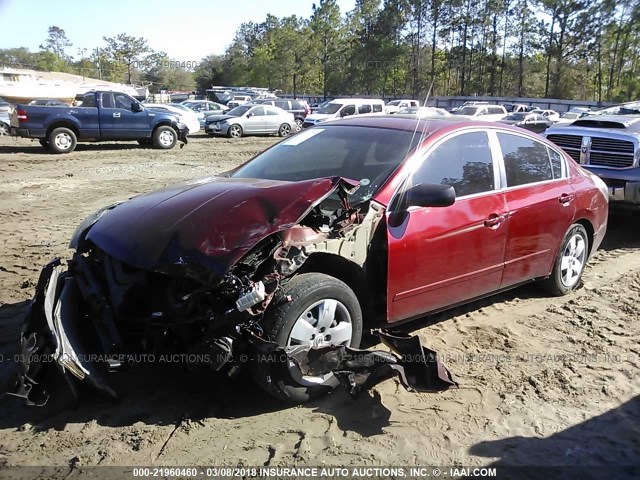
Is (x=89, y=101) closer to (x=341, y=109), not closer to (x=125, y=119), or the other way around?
(x=125, y=119)

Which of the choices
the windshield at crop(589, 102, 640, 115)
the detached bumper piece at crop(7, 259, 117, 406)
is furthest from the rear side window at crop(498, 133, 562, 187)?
the windshield at crop(589, 102, 640, 115)

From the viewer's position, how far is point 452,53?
74.9m

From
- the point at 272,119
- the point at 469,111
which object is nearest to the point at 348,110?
the point at 272,119

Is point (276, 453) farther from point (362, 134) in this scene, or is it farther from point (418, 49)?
point (418, 49)

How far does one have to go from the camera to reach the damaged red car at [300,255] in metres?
3.18

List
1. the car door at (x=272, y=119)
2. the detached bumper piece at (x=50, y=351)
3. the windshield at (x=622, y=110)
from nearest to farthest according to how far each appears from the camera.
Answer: the detached bumper piece at (x=50, y=351) < the windshield at (x=622, y=110) < the car door at (x=272, y=119)

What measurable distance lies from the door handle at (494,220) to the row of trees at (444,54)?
207 ft

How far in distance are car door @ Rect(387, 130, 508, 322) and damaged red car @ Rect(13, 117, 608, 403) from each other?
0.01 meters

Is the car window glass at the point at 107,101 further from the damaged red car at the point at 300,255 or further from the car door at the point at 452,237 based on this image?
the car door at the point at 452,237

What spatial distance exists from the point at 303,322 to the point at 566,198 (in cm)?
305

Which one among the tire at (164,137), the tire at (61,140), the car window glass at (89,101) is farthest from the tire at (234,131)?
the tire at (61,140)

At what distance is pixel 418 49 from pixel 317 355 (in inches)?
2982

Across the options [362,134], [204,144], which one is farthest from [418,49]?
[362,134]

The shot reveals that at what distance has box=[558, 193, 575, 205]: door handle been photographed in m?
5.03
